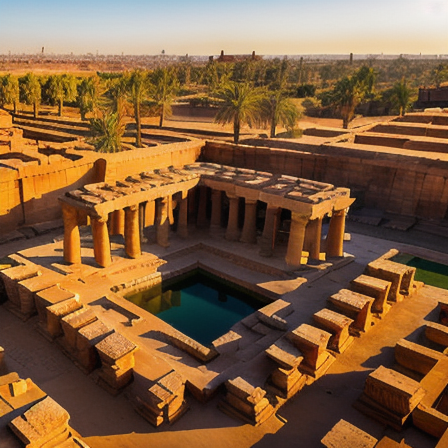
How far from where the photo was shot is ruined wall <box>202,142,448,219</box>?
70.9 ft

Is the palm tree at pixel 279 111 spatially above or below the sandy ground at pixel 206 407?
above

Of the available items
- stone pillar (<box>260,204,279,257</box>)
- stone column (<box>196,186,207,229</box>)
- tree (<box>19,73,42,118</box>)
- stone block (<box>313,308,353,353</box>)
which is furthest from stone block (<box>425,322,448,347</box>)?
tree (<box>19,73,42,118</box>)

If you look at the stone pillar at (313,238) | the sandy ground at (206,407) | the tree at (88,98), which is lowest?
the sandy ground at (206,407)

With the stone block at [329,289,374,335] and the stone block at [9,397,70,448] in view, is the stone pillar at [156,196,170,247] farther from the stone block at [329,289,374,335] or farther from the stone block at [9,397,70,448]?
the stone block at [9,397,70,448]

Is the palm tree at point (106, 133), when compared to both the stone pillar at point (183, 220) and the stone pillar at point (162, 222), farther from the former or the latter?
the stone pillar at point (162, 222)

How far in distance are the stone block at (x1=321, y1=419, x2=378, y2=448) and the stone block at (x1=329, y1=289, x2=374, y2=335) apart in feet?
14.2

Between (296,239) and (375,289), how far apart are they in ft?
11.9

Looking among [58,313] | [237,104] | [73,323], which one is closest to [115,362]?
[73,323]

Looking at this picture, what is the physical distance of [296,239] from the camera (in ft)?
50.6

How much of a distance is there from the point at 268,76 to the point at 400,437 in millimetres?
67915

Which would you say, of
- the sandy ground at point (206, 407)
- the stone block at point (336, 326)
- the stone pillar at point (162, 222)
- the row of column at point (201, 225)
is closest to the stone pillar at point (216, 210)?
the row of column at point (201, 225)

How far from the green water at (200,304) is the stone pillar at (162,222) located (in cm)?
201

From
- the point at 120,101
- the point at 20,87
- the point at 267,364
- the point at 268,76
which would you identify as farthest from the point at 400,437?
the point at 268,76

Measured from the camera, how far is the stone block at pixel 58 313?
36.8 ft
